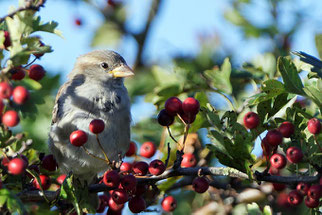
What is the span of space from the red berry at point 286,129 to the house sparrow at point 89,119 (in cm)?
170

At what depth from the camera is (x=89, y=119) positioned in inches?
155

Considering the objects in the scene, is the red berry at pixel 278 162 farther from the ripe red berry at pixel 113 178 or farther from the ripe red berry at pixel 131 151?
the ripe red berry at pixel 131 151

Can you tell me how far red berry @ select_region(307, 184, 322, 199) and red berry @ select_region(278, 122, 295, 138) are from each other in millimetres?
316

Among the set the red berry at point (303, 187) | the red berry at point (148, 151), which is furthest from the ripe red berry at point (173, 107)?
the red berry at point (303, 187)

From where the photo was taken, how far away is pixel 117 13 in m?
6.43

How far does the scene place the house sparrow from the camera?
13.2ft

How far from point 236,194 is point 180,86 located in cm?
96

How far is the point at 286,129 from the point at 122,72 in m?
2.30

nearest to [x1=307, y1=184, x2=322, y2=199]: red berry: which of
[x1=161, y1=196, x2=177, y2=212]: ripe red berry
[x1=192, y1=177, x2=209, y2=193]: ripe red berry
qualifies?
[x1=192, y1=177, x2=209, y2=193]: ripe red berry

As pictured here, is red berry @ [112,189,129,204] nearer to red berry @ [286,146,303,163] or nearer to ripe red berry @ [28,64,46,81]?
ripe red berry @ [28,64,46,81]

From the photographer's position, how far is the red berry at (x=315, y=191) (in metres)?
2.57

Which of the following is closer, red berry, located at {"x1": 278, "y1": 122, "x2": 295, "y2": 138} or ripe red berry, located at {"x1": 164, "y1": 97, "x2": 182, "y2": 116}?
red berry, located at {"x1": 278, "y1": 122, "x2": 295, "y2": 138}

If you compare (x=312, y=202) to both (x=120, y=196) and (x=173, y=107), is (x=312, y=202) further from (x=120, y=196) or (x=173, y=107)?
(x=120, y=196)

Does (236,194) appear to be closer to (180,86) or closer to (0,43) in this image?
(180,86)
